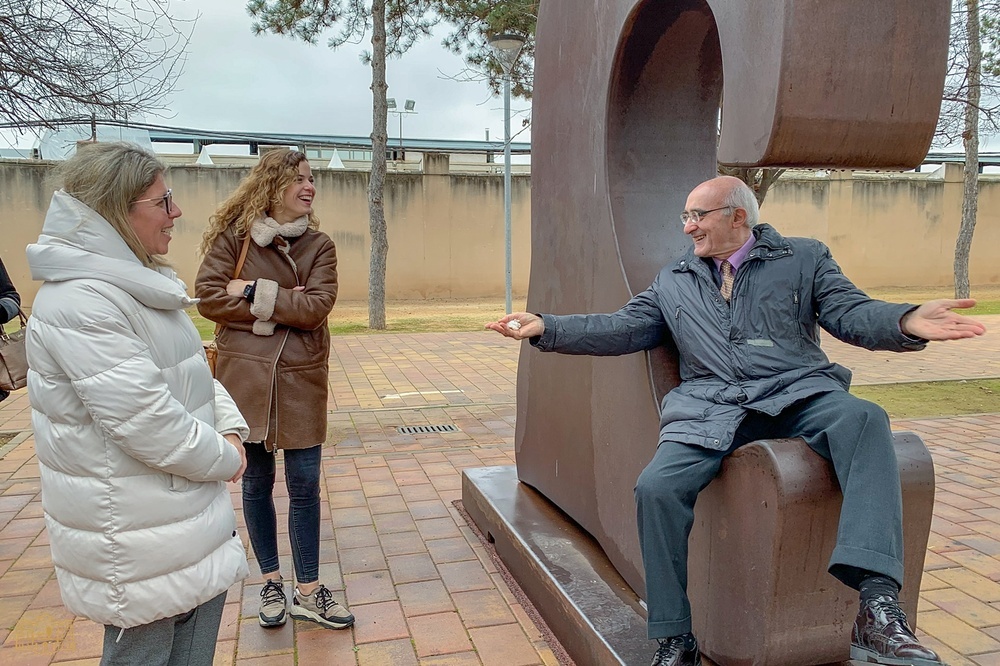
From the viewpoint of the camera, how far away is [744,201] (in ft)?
9.18

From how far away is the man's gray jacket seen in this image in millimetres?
2498

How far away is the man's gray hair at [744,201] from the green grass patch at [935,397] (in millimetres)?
4510

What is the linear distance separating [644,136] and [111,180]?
6.75 feet

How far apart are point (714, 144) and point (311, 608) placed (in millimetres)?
2386

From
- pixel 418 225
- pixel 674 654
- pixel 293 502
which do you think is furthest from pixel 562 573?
pixel 418 225

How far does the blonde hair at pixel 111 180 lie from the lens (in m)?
1.96

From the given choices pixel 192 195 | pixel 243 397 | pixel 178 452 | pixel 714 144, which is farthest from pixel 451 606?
pixel 192 195

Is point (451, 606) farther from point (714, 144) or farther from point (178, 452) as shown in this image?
point (714, 144)

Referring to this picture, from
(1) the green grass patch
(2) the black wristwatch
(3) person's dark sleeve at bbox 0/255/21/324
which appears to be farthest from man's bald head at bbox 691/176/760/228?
(1) the green grass patch

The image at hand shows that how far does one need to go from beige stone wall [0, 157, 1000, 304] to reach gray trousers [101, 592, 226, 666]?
17.4 m

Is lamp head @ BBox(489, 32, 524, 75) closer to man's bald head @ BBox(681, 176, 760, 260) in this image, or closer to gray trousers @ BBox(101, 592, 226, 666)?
man's bald head @ BBox(681, 176, 760, 260)

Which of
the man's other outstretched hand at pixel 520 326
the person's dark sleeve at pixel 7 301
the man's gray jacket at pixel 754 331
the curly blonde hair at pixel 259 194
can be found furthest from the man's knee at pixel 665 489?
the person's dark sleeve at pixel 7 301

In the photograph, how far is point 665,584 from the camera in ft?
7.86

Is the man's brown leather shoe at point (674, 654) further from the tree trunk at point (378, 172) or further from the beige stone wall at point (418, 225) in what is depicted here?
the beige stone wall at point (418, 225)
